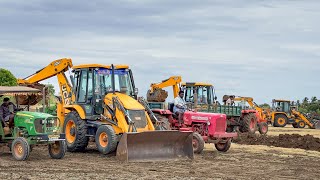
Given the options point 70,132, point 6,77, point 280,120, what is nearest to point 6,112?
point 70,132

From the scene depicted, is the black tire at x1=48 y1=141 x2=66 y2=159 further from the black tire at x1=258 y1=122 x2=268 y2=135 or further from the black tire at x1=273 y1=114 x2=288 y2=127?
the black tire at x1=273 y1=114 x2=288 y2=127

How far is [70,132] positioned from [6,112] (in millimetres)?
2540

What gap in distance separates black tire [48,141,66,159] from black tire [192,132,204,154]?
14.1ft

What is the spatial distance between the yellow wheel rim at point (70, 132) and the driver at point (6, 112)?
7.44ft

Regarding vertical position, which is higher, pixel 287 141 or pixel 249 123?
pixel 249 123

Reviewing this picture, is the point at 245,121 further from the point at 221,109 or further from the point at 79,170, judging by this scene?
the point at 79,170

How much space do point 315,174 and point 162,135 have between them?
4525mm

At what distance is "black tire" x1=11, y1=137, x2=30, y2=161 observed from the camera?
15977mm

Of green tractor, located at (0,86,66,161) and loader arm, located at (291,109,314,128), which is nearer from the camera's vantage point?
green tractor, located at (0,86,66,161)

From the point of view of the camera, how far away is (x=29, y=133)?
1658cm

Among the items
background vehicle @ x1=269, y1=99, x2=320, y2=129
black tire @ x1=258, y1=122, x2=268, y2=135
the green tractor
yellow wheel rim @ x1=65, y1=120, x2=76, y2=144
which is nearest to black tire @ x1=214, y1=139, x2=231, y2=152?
yellow wheel rim @ x1=65, y1=120, x2=76, y2=144

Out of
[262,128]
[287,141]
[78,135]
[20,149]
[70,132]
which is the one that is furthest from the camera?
[262,128]

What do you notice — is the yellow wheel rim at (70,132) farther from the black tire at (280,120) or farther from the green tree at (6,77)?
the black tire at (280,120)

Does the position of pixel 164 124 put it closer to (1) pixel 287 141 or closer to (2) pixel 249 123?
(1) pixel 287 141
